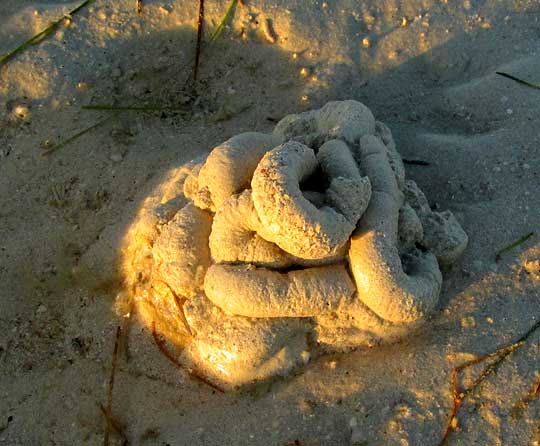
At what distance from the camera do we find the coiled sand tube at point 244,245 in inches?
124

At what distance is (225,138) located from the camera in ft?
15.4

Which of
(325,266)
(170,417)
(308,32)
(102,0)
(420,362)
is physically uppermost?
(102,0)

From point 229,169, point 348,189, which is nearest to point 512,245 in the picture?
point 348,189

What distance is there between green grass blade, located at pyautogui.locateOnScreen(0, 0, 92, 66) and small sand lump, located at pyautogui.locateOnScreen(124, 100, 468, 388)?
2.30 m

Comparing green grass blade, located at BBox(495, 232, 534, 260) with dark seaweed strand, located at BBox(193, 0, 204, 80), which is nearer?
green grass blade, located at BBox(495, 232, 534, 260)

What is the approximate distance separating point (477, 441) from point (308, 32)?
335 cm

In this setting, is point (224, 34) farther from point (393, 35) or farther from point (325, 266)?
point (325, 266)

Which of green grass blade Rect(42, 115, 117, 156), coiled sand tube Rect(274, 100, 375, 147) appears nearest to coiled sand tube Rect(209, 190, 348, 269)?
coiled sand tube Rect(274, 100, 375, 147)

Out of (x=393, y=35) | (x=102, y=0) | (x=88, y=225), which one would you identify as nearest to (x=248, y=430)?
(x=88, y=225)

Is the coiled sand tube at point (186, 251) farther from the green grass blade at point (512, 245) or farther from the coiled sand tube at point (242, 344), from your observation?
the green grass blade at point (512, 245)

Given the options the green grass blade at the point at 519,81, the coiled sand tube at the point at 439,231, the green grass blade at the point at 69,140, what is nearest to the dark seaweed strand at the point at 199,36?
the green grass blade at the point at 69,140

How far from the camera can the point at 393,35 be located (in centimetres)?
489

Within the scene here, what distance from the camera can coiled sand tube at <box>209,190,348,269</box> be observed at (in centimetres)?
315

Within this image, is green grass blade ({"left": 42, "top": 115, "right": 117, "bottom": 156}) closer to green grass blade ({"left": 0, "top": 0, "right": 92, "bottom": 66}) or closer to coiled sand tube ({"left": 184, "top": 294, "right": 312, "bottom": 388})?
green grass blade ({"left": 0, "top": 0, "right": 92, "bottom": 66})
